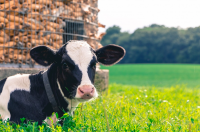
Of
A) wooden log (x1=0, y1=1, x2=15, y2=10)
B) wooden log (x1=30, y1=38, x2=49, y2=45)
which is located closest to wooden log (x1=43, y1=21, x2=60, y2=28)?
wooden log (x1=30, y1=38, x2=49, y2=45)

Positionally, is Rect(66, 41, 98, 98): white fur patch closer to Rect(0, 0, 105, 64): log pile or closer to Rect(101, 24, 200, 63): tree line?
Rect(0, 0, 105, 64): log pile

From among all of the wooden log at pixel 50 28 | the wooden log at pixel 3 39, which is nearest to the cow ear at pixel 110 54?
the wooden log at pixel 50 28

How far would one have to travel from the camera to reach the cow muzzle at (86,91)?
2.68 metres

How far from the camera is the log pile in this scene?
6094mm

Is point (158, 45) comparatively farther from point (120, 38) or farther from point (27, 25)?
point (27, 25)

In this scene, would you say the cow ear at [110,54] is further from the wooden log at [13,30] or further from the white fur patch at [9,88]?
the wooden log at [13,30]

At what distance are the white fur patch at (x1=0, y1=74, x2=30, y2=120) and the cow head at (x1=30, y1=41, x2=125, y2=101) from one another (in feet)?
1.17

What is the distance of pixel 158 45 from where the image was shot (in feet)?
224

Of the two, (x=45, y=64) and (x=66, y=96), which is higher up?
(x=45, y=64)

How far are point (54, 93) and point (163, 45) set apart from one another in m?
66.6

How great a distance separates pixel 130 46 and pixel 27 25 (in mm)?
67447

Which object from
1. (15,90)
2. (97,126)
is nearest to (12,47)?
(15,90)

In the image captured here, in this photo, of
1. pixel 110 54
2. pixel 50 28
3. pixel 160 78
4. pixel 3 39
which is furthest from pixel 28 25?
pixel 160 78

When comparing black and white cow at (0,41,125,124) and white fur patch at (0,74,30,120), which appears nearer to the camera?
black and white cow at (0,41,125,124)
